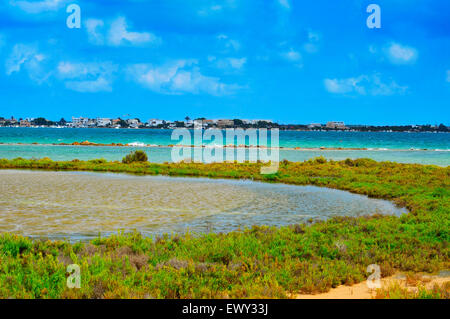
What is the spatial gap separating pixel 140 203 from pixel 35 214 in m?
5.34

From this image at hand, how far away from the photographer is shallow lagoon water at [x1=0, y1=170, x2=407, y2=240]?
15844 mm

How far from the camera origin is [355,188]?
28.5 metres

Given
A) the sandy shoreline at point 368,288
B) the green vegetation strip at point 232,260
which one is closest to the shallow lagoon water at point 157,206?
the green vegetation strip at point 232,260

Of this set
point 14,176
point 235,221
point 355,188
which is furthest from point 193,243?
point 14,176

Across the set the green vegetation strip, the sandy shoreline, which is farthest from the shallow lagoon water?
the sandy shoreline

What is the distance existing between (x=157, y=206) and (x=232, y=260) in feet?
35.3

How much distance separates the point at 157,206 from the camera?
20.7 meters

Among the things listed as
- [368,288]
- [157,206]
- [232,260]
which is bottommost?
[368,288]

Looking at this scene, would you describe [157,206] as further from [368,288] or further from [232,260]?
[368,288]

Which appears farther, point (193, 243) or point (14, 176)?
point (14, 176)

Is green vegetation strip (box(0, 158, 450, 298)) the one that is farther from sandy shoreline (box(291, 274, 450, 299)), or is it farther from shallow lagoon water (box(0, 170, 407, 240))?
shallow lagoon water (box(0, 170, 407, 240))

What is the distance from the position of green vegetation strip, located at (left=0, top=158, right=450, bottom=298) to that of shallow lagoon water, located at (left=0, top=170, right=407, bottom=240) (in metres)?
2.37

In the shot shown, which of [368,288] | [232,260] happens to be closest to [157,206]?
[232,260]
